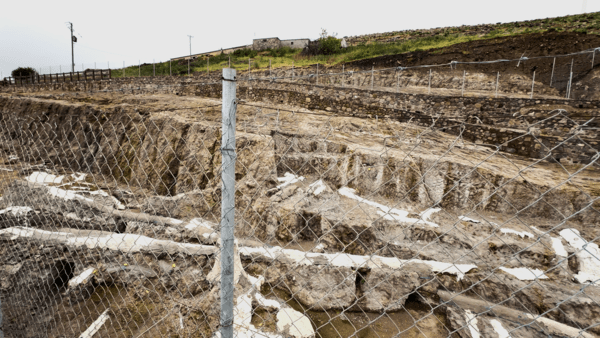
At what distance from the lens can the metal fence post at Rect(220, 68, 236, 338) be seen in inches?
72.9

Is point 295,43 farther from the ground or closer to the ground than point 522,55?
farther from the ground

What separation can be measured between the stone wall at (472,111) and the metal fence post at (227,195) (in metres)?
8.71

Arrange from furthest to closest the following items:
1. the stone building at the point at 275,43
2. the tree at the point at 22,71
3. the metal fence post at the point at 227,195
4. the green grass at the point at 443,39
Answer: the stone building at the point at 275,43
the tree at the point at 22,71
the green grass at the point at 443,39
the metal fence post at the point at 227,195

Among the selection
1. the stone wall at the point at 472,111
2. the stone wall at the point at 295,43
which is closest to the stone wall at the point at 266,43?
the stone wall at the point at 295,43

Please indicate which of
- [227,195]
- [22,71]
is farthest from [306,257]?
[22,71]

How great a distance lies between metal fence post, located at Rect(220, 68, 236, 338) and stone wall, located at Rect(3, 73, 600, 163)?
343 inches

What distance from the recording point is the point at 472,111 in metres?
11.8

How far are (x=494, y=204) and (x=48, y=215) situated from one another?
30.7ft

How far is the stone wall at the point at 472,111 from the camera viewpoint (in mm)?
9508

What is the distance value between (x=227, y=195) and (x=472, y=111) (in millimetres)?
12489

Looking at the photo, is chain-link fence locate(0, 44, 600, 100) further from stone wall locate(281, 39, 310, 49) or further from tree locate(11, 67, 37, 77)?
tree locate(11, 67, 37, 77)

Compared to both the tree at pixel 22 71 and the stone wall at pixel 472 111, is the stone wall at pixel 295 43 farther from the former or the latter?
the tree at pixel 22 71

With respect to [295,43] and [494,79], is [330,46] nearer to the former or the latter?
[295,43]

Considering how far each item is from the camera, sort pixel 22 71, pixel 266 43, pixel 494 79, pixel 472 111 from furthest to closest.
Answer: pixel 266 43
pixel 22 71
pixel 494 79
pixel 472 111
